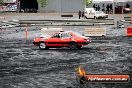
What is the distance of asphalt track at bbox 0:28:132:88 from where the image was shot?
17234 millimetres

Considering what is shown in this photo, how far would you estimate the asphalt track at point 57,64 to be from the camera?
17234 mm

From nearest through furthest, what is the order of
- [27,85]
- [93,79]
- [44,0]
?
[93,79] < [27,85] < [44,0]

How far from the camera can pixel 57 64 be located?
73.4ft

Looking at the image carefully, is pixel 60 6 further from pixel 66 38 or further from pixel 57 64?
pixel 57 64

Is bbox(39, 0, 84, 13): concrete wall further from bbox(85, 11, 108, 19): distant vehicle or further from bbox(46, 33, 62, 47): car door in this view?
bbox(46, 33, 62, 47): car door

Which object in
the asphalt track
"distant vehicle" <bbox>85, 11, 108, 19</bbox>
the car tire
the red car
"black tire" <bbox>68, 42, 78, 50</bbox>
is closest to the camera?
the asphalt track

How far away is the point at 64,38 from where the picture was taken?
28.8 metres

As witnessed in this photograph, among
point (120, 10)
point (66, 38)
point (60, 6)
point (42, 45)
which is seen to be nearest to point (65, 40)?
point (66, 38)

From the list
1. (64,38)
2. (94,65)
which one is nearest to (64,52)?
(64,38)

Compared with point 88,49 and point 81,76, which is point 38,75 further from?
point 88,49

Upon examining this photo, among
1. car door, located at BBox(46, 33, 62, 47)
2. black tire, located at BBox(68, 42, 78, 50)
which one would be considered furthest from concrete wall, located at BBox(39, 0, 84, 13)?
car door, located at BBox(46, 33, 62, 47)

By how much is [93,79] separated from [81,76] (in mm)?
536

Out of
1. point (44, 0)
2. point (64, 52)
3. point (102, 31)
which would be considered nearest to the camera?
point (64, 52)

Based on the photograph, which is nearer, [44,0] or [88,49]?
[88,49]
